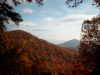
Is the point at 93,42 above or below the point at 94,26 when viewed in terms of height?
below

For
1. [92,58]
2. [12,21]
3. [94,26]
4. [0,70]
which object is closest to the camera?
[12,21]

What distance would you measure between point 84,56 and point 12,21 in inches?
326

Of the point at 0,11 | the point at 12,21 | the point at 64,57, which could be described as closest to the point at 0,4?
the point at 0,11

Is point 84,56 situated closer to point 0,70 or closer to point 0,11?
point 0,70

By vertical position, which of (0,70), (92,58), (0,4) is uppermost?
(0,4)

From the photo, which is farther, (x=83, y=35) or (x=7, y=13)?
(x=83, y=35)

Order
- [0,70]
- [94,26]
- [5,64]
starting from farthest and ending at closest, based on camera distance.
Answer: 1. [94,26]
2. [5,64]
3. [0,70]

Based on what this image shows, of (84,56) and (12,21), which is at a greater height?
(12,21)

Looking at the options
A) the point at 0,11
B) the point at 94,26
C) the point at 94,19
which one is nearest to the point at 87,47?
the point at 94,26

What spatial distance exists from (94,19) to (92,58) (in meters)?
4.87

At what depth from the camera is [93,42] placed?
10.4 meters

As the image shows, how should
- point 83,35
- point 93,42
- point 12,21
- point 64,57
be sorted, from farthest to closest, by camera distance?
point 64,57 < point 83,35 < point 93,42 < point 12,21

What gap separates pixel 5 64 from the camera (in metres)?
8.10

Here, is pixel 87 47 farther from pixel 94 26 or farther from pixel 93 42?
Answer: pixel 94 26
